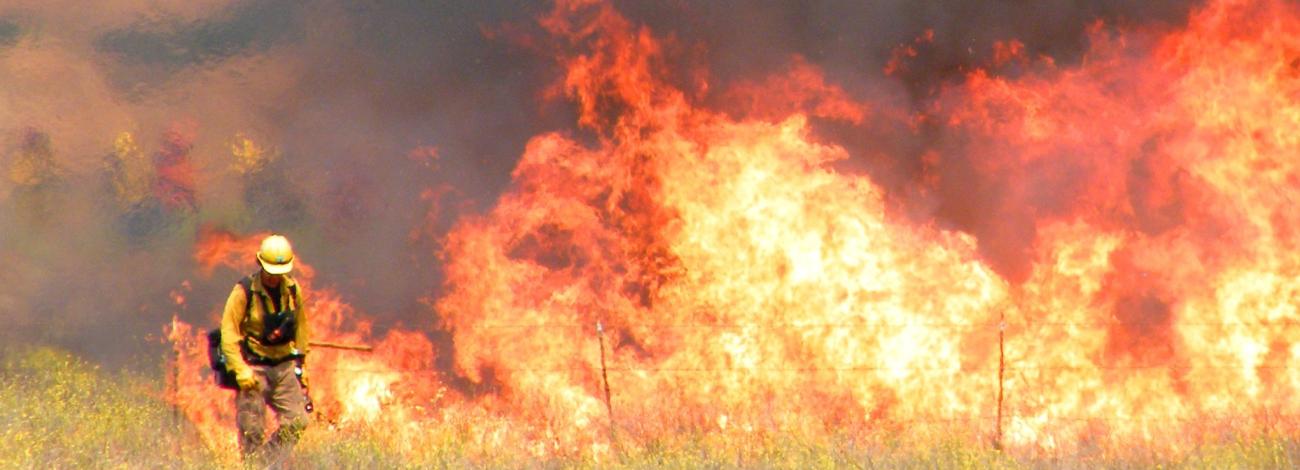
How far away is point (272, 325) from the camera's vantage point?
9.88 m

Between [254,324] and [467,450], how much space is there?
171 cm

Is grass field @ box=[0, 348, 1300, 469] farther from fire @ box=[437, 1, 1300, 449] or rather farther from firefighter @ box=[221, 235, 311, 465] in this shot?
fire @ box=[437, 1, 1300, 449]

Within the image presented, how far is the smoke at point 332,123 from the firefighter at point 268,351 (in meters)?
3.68

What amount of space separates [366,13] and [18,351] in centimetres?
476

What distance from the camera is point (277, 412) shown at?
10.2 meters

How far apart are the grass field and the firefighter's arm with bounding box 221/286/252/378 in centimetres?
64

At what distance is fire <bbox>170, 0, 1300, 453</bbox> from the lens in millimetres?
12281

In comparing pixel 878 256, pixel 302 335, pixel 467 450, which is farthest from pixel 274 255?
pixel 878 256

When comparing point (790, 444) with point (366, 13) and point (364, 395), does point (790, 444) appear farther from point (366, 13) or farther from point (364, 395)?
point (366, 13)

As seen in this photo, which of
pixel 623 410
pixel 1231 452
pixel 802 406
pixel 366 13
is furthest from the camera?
pixel 366 13

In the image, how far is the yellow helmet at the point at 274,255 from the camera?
31.4 ft

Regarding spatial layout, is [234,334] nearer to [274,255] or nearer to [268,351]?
[268,351]

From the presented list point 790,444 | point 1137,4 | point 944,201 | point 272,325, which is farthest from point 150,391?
point 1137,4

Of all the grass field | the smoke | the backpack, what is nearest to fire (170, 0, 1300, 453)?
the smoke
